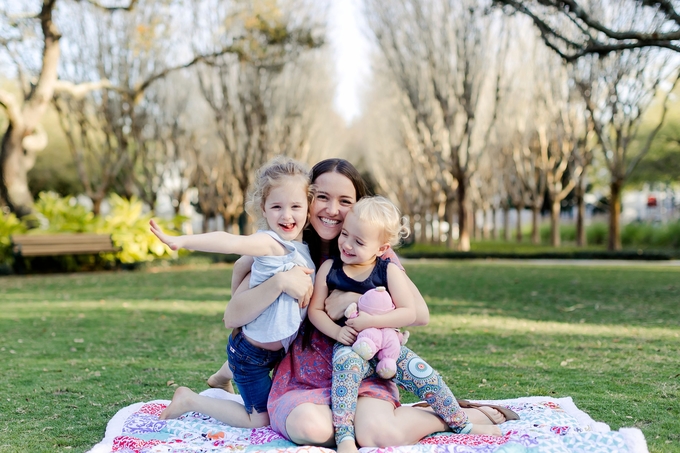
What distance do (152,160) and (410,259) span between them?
12470mm

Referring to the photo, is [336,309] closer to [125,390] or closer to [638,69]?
[125,390]

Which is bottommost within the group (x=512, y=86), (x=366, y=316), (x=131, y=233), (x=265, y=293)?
(x=366, y=316)

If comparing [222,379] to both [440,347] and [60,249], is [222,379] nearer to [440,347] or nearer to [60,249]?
[440,347]

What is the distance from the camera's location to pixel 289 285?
3.28m

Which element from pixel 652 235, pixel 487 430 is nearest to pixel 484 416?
pixel 487 430

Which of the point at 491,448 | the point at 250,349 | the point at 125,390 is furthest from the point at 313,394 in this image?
the point at 125,390

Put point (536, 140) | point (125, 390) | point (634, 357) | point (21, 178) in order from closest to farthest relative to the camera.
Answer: point (125, 390) → point (634, 357) → point (21, 178) → point (536, 140)

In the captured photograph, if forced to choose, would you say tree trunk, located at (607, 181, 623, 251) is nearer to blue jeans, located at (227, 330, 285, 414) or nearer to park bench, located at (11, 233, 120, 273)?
park bench, located at (11, 233, 120, 273)

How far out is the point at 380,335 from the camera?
3289 millimetres

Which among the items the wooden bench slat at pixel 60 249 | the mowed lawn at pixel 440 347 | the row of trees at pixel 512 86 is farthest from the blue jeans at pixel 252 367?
the row of trees at pixel 512 86

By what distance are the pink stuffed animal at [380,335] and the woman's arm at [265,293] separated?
254 millimetres

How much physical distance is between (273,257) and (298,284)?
0.72 ft

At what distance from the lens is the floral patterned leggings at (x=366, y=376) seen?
321 centimetres

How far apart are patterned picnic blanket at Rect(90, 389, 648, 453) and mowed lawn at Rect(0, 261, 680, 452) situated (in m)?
0.20
